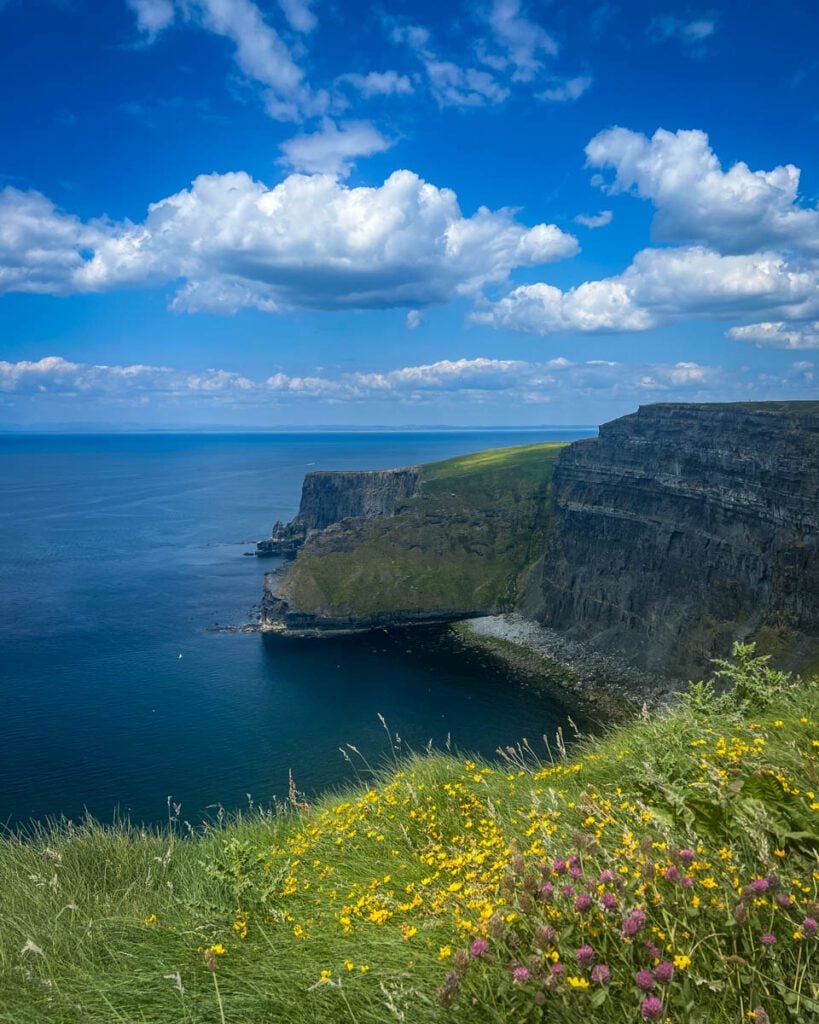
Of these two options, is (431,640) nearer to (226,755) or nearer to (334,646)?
(334,646)

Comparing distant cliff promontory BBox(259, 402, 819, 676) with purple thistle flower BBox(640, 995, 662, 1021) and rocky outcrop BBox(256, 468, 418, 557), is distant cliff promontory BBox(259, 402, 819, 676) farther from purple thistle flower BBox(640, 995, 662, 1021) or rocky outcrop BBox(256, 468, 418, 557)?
purple thistle flower BBox(640, 995, 662, 1021)

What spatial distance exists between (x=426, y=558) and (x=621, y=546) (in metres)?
41.7

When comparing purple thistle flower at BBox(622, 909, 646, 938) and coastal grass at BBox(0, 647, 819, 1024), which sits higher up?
purple thistle flower at BBox(622, 909, 646, 938)

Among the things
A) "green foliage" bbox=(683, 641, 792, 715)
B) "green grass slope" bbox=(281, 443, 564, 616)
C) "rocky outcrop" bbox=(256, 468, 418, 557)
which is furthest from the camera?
"rocky outcrop" bbox=(256, 468, 418, 557)

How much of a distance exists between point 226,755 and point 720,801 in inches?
2757

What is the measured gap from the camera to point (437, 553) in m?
147

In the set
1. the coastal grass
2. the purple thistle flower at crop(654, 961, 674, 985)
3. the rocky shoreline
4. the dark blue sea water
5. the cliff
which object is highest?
the purple thistle flower at crop(654, 961, 674, 985)

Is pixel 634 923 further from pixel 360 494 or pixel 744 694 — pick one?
pixel 360 494

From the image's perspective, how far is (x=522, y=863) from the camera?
6000 millimetres

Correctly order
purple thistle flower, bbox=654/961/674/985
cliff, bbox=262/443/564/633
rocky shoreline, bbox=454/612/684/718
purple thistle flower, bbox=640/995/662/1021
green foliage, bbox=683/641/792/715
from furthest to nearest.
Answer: cliff, bbox=262/443/564/633
rocky shoreline, bbox=454/612/684/718
green foliage, bbox=683/641/792/715
purple thistle flower, bbox=654/961/674/985
purple thistle flower, bbox=640/995/662/1021

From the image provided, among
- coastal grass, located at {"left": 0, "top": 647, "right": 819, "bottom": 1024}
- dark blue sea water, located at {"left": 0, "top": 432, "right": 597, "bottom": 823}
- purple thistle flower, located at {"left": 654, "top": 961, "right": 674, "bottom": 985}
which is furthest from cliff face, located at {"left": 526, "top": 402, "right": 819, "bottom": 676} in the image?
purple thistle flower, located at {"left": 654, "top": 961, "right": 674, "bottom": 985}

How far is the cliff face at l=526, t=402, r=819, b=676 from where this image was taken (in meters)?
83.9

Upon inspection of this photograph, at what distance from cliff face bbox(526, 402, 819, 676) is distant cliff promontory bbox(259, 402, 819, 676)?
0.24m

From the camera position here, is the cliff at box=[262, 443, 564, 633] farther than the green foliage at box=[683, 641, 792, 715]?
Yes
